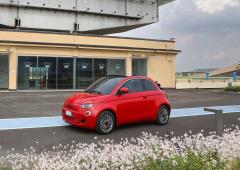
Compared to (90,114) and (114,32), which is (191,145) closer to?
(90,114)

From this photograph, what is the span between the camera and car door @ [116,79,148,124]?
9945 millimetres

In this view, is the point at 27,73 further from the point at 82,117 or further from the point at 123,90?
the point at 82,117

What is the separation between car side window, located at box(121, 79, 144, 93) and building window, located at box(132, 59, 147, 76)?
1966 cm

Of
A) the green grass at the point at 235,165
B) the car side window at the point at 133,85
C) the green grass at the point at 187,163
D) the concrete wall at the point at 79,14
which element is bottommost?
the green grass at the point at 235,165

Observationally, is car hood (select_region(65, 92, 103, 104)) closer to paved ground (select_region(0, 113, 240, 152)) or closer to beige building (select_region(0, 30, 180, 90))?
paved ground (select_region(0, 113, 240, 152))

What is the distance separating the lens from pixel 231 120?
1237 centimetres

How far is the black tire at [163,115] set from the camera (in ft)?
36.6

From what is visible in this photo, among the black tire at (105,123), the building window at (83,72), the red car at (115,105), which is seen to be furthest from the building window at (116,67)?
the black tire at (105,123)

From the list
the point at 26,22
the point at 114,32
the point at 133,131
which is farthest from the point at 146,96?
the point at 114,32

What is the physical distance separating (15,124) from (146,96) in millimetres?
4326

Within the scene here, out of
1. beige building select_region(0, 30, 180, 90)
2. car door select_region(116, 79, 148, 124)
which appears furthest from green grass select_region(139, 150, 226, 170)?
beige building select_region(0, 30, 180, 90)

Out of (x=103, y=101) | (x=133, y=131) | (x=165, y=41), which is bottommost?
(x=133, y=131)

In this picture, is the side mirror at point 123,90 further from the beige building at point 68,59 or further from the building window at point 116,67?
the building window at point 116,67

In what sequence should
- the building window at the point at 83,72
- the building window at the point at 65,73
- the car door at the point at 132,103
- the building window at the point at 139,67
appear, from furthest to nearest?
the building window at the point at 139,67
the building window at the point at 83,72
the building window at the point at 65,73
the car door at the point at 132,103
